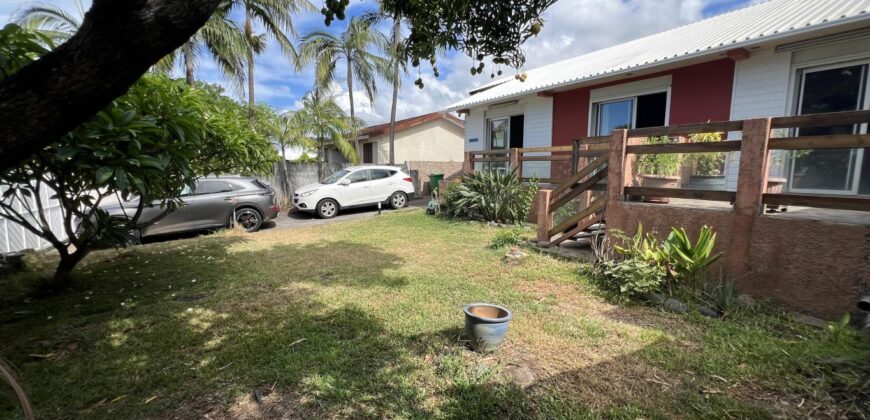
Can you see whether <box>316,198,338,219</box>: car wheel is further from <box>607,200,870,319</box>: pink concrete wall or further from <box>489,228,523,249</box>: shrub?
<box>607,200,870,319</box>: pink concrete wall

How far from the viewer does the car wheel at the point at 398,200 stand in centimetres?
1199

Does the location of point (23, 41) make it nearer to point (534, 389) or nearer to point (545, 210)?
point (534, 389)

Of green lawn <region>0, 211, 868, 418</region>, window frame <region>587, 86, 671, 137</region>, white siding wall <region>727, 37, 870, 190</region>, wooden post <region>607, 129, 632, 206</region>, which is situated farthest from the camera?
window frame <region>587, 86, 671, 137</region>

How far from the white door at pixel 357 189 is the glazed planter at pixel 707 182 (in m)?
8.71

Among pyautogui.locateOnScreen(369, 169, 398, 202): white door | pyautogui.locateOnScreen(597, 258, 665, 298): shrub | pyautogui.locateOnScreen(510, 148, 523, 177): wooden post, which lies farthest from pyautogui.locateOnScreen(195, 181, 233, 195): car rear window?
pyautogui.locateOnScreen(597, 258, 665, 298): shrub

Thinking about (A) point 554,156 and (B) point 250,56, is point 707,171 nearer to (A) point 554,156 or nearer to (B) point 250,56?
(A) point 554,156

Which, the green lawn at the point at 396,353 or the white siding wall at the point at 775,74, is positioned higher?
the white siding wall at the point at 775,74

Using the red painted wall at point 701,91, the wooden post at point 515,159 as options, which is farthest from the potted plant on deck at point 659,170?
the wooden post at point 515,159

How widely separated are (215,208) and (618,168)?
8113 millimetres

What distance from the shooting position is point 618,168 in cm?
471

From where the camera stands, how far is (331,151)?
2228 centimetres

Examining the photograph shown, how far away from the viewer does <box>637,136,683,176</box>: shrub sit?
451cm

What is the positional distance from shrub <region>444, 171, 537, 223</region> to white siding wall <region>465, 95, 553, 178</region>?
0.83 m

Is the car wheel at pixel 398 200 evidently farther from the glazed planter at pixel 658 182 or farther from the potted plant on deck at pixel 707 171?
the potted plant on deck at pixel 707 171
